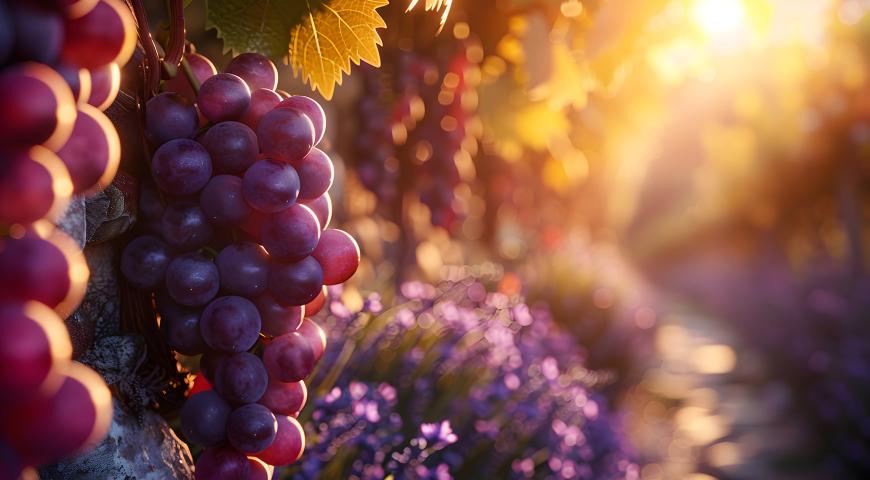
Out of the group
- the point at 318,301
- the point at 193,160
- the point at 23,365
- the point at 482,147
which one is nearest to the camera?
the point at 23,365

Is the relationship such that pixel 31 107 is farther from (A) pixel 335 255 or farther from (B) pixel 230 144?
(A) pixel 335 255

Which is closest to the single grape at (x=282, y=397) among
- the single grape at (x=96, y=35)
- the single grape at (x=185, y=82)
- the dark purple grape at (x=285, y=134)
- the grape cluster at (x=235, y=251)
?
the grape cluster at (x=235, y=251)

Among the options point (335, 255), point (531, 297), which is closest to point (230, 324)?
point (335, 255)

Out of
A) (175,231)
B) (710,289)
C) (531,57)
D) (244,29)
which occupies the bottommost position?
(175,231)

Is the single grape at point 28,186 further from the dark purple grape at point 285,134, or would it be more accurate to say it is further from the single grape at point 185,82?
the single grape at point 185,82

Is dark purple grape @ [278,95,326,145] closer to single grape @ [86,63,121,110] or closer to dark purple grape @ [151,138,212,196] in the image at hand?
dark purple grape @ [151,138,212,196]

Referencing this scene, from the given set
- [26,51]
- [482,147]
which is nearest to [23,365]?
[26,51]

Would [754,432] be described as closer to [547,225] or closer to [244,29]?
[547,225]

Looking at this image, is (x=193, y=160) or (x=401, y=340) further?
(x=401, y=340)
